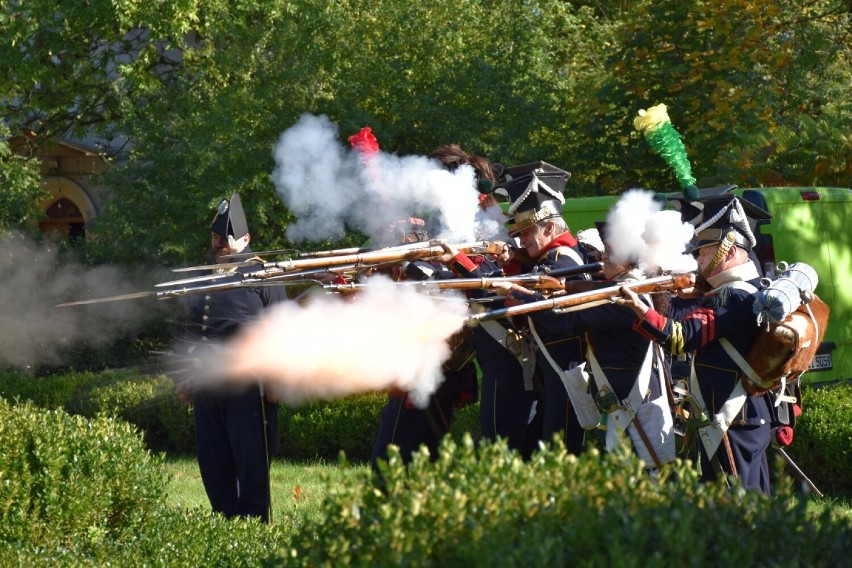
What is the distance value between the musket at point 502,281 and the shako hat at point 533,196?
0.53 m

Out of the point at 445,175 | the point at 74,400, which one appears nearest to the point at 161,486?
the point at 445,175

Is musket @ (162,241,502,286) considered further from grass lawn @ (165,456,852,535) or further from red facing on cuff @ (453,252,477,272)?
grass lawn @ (165,456,852,535)

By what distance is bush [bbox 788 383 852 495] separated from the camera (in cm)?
842

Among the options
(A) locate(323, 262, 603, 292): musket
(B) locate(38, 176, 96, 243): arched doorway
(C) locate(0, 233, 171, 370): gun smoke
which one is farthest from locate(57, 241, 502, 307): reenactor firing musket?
(B) locate(38, 176, 96, 243): arched doorway

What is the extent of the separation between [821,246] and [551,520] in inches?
273

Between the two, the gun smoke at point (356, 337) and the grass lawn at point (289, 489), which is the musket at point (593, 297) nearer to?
the gun smoke at point (356, 337)

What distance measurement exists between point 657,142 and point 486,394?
192 cm

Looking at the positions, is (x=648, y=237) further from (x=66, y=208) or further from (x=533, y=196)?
(x=66, y=208)

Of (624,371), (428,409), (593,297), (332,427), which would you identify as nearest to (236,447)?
(428,409)

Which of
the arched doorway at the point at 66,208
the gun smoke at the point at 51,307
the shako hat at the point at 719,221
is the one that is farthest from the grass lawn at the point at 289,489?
the arched doorway at the point at 66,208

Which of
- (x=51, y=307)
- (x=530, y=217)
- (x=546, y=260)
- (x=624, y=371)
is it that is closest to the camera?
(x=624, y=371)

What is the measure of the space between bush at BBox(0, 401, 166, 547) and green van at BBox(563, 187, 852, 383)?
5.16 metres

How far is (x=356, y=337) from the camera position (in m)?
6.82

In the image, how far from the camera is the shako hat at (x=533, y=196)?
23.9 ft
